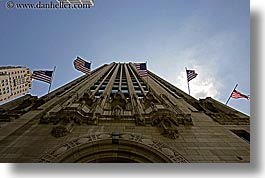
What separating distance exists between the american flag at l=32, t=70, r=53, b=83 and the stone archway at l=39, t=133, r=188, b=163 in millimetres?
6539

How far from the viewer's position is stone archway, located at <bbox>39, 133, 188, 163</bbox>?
11.1 metres

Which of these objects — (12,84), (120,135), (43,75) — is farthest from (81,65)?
(12,84)

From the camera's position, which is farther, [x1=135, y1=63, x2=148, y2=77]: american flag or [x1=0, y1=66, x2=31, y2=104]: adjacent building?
[x1=0, y1=66, x2=31, y2=104]: adjacent building

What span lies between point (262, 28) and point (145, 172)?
6864 millimetres

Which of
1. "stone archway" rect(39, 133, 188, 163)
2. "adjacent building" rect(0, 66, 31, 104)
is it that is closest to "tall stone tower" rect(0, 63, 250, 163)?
"stone archway" rect(39, 133, 188, 163)

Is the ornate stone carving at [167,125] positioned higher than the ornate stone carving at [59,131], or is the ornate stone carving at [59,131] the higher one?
the ornate stone carving at [167,125]

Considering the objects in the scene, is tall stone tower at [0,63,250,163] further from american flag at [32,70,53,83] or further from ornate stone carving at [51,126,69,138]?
american flag at [32,70,53,83]

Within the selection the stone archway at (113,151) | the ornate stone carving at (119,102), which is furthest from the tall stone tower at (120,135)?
the ornate stone carving at (119,102)

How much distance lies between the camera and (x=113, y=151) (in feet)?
38.3

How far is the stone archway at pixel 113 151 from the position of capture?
36.4 feet

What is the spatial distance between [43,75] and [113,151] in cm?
791

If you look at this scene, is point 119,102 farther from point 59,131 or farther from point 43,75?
point 59,131

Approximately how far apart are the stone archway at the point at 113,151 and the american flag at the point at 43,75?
6.54 metres

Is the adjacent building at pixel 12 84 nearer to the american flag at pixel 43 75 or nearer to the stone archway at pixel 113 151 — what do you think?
the american flag at pixel 43 75
